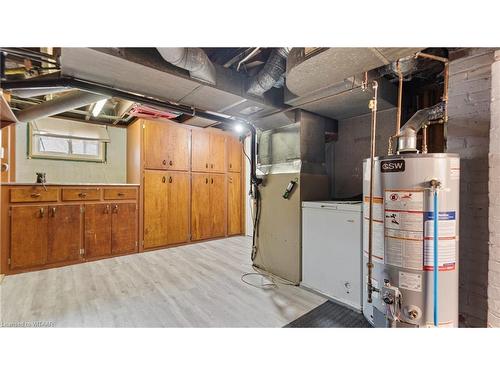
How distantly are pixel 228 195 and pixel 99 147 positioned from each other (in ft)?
8.26

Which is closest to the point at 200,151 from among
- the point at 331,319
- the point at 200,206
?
the point at 200,206

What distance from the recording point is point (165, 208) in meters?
3.80

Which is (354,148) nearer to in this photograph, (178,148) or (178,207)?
(178,148)

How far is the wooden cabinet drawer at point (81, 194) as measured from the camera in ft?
9.83

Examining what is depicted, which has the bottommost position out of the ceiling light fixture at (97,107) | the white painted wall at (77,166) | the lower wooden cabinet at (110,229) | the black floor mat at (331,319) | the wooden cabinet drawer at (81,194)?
the black floor mat at (331,319)

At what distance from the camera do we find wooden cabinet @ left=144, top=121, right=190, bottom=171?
363 cm

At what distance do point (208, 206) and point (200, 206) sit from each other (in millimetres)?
164

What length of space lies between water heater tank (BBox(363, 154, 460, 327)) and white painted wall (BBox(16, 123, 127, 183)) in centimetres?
445

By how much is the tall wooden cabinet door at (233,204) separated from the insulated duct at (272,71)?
2.66 metres

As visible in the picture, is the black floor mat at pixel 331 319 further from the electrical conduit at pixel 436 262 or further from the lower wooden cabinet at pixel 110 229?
the lower wooden cabinet at pixel 110 229

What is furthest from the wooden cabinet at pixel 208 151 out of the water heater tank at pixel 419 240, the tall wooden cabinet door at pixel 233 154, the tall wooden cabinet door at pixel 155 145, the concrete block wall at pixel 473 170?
the concrete block wall at pixel 473 170

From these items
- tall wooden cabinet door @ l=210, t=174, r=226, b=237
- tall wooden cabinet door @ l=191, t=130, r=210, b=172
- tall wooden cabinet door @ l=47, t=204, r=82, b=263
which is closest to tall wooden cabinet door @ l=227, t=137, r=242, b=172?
tall wooden cabinet door @ l=210, t=174, r=226, b=237

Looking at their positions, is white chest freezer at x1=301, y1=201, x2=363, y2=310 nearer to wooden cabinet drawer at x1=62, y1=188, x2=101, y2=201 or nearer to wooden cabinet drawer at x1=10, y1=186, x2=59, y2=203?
wooden cabinet drawer at x1=62, y1=188, x2=101, y2=201
